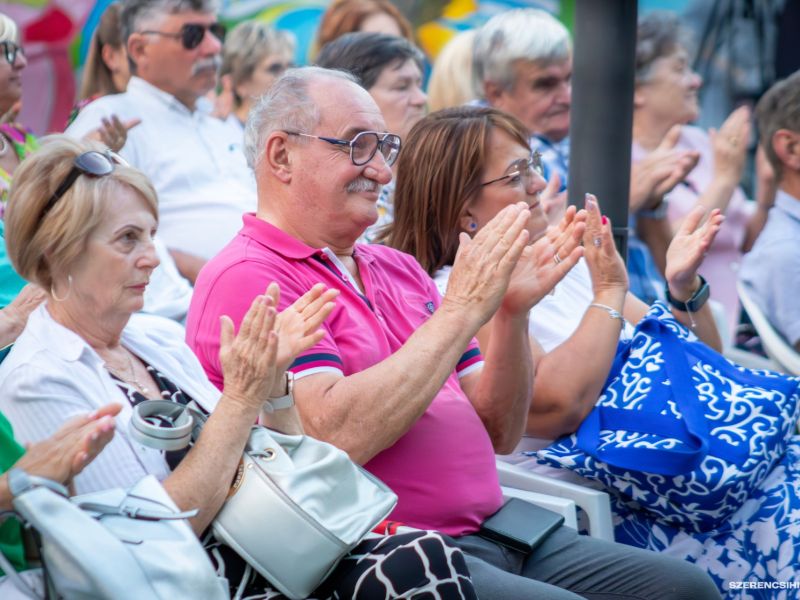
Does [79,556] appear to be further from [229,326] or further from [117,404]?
[229,326]

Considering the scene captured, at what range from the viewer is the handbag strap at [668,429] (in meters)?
2.94

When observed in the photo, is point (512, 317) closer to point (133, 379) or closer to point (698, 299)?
point (133, 379)

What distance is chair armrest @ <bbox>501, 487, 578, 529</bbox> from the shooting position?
9.77ft

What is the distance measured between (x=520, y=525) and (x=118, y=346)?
112 cm

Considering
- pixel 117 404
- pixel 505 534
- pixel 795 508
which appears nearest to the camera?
pixel 117 404

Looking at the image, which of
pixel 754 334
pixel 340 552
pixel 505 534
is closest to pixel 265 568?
pixel 340 552

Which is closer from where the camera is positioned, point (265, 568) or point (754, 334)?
point (265, 568)

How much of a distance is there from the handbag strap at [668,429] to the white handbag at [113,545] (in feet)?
4.47

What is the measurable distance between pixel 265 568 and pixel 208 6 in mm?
3386

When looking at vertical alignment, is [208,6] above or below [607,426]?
above

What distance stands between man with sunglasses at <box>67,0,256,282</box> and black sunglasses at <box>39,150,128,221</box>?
74.8 inches

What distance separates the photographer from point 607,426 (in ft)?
10.2

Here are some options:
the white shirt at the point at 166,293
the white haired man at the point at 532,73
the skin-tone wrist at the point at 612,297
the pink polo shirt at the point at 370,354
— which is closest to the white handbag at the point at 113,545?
the pink polo shirt at the point at 370,354

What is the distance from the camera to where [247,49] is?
6.08m
